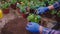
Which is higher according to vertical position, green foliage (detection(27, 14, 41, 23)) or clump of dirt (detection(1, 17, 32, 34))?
green foliage (detection(27, 14, 41, 23))

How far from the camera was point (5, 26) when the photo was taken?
154 centimetres

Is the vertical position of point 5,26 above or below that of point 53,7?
below

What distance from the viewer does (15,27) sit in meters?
1.51

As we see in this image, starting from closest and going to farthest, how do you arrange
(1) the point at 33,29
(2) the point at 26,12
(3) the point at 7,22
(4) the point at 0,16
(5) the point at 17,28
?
1. (1) the point at 33,29
2. (5) the point at 17,28
3. (3) the point at 7,22
4. (4) the point at 0,16
5. (2) the point at 26,12

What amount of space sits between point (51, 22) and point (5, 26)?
491 mm

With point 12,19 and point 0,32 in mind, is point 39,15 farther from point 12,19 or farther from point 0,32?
point 0,32

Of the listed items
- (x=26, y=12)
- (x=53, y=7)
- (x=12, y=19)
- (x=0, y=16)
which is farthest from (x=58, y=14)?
(x=0, y=16)

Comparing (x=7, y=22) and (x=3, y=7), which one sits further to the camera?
(x=3, y=7)

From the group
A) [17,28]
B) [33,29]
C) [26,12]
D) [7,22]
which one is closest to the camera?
[33,29]

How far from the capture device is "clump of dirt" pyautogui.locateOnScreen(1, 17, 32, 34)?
147 cm

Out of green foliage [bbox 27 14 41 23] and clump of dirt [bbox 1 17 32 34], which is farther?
green foliage [bbox 27 14 41 23]

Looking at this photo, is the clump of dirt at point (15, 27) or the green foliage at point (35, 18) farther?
the green foliage at point (35, 18)

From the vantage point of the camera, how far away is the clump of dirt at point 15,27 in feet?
4.83

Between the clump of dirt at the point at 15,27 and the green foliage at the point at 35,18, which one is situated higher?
the green foliage at the point at 35,18
